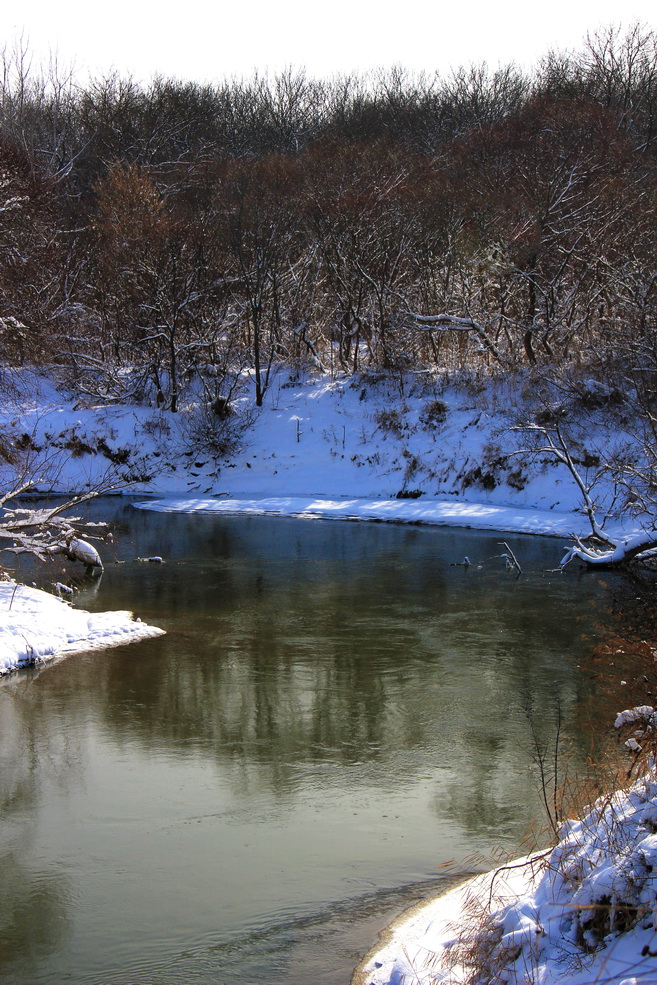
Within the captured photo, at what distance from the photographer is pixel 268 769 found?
10.4 metres

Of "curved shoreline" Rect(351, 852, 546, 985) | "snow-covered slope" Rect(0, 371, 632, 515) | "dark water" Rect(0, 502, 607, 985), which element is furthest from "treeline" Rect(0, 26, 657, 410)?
"curved shoreline" Rect(351, 852, 546, 985)

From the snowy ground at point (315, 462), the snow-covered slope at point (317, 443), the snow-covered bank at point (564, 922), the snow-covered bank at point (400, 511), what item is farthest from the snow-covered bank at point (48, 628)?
the snow-covered slope at point (317, 443)

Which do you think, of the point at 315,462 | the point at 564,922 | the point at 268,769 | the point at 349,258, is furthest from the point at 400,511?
the point at 564,922

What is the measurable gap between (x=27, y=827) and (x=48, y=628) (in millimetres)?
6218

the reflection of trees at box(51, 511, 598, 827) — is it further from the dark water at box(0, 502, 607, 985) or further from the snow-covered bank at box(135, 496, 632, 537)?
the snow-covered bank at box(135, 496, 632, 537)

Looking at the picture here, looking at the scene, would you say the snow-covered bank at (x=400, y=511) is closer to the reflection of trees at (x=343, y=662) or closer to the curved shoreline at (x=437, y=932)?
the reflection of trees at (x=343, y=662)

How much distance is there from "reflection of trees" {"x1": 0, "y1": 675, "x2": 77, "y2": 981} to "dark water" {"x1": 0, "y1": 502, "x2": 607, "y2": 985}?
0.9 inches

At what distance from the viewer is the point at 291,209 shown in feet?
117

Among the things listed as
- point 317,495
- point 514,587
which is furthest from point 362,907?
point 317,495

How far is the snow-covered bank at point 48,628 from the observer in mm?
14078

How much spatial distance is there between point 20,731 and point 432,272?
27.2m

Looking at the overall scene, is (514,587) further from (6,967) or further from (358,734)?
(6,967)

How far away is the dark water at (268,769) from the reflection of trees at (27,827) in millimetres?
23

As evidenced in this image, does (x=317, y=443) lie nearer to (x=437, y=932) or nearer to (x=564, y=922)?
(x=437, y=932)
